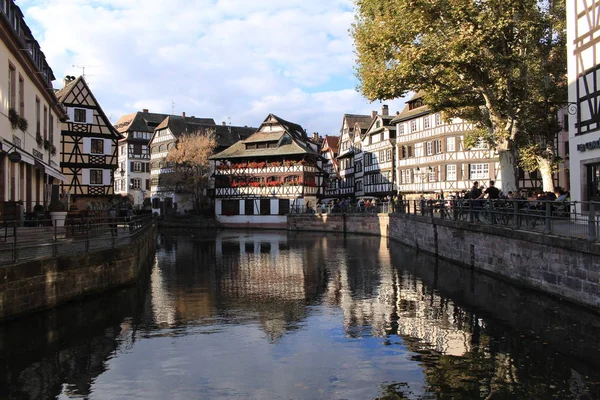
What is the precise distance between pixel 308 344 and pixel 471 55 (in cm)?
1522

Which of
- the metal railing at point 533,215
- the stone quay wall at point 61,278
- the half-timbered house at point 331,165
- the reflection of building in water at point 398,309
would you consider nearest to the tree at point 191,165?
the half-timbered house at point 331,165

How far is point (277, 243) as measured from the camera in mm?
41375

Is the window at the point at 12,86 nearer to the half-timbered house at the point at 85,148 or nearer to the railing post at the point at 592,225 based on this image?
the railing post at the point at 592,225

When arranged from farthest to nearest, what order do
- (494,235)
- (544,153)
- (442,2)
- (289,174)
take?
(289,174)
(544,153)
(442,2)
(494,235)

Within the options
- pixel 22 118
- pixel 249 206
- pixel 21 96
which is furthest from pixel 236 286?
pixel 249 206

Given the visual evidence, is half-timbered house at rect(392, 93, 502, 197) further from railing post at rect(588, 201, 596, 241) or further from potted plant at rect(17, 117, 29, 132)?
railing post at rect(588, 201, 596, 241)

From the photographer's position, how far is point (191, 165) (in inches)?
2657

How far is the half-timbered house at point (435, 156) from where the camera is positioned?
4828 cm

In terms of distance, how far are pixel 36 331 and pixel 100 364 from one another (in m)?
2.76

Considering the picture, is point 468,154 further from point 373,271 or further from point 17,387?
point 17,387

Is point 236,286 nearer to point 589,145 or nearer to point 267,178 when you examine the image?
point 589,145

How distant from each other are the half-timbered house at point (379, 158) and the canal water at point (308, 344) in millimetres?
41668

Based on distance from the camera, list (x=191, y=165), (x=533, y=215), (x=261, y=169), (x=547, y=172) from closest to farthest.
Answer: (x=533, y=215), (x=547, y=172), (x=261, y=169), (x=191, y=165)

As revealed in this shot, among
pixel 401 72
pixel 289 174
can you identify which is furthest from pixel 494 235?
pixel 289 174
